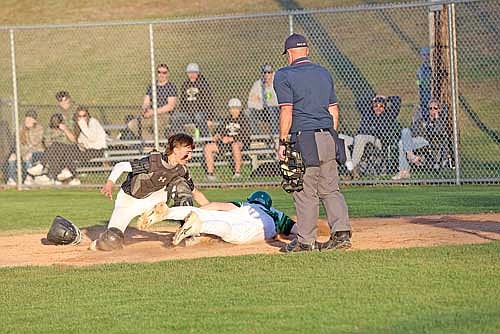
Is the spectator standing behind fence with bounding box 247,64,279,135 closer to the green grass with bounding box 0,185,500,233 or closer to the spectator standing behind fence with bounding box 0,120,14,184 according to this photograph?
the green grass with bounding box 0,185,500,233

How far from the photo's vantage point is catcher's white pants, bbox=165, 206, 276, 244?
1014 cm

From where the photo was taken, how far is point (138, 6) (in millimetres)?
39125

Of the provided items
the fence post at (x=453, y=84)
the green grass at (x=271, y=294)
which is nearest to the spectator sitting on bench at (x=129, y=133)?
the fence post at (x=453, y=84)

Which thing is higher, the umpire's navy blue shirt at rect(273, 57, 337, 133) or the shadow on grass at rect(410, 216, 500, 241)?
the umpire's navy blue shirt at rect(273, 57, 337, 133)

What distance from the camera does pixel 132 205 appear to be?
10727mm

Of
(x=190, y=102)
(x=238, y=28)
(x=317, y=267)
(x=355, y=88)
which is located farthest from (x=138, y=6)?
(x=317, y=267)

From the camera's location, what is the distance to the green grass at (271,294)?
6672mm

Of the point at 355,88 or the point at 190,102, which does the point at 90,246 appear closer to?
the point at 190,102

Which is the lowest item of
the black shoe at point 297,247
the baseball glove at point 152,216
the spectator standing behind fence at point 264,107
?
the black shoe at point 297,247

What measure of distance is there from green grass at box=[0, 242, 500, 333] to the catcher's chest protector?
126 cm

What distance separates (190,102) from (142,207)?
26.8ft

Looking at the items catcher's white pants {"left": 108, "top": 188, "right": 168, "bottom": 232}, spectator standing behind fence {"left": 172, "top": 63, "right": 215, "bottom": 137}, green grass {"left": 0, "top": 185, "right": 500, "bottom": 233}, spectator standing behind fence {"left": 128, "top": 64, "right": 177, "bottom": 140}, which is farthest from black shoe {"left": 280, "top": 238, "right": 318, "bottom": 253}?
spectator standing behind fence {"left": 172, "top": 63, "right": 215, "bottom": 137}

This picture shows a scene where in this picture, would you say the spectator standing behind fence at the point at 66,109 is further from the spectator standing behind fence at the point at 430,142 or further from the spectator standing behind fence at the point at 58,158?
the spectator standing behind fence at the point at 430,142

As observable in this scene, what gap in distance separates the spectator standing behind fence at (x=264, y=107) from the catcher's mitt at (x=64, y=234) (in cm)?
717
